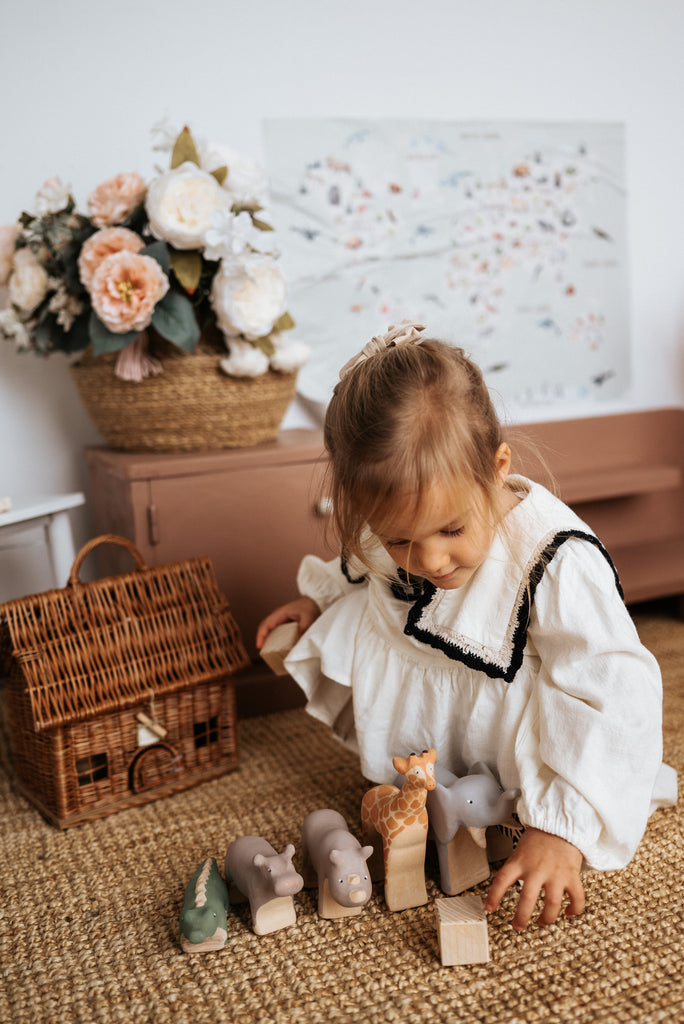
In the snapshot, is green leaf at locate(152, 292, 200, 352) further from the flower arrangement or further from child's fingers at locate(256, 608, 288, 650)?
child's fingers at locate(256, 608, 288, 650)

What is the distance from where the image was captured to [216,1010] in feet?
2.52

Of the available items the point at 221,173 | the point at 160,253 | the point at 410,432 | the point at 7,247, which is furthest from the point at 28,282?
the point at 410,432

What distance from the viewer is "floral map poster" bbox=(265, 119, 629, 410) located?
5.57ft

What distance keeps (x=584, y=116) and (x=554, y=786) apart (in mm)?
1626

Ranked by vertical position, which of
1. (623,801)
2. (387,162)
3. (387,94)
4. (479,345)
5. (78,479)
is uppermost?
(387,94)

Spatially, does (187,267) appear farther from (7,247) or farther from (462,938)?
(462,938)

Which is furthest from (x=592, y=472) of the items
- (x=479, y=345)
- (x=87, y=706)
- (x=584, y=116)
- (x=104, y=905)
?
(x=104, y=905)

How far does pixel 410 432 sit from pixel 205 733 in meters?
0.60

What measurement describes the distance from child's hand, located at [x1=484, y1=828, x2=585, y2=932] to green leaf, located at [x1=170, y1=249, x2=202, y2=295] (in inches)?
34.4

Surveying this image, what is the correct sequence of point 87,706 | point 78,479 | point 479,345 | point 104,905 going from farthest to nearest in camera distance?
1. point 479,345
2. point 78,479
3. point 87,706
4. point 104,905

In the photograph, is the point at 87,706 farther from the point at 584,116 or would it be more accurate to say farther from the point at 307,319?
the point at 584,116

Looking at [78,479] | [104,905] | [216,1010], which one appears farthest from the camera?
[78,479]

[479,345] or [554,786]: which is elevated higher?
[479,345]

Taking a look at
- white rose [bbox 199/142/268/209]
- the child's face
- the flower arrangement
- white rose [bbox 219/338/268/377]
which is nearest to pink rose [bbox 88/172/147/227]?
the flower arrangement
